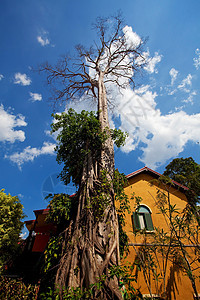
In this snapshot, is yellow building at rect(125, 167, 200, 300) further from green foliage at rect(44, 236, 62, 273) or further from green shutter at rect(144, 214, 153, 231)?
green foliage at rect(44, 236, 62, 273)

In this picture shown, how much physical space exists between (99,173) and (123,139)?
89.1 inches

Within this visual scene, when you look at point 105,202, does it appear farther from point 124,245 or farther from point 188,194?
point 188,194

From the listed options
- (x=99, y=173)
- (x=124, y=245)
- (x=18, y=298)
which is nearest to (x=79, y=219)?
(x=99, y=173)

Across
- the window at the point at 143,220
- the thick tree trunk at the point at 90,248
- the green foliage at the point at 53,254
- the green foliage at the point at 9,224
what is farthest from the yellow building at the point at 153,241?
the green foliage at the point at 53,254

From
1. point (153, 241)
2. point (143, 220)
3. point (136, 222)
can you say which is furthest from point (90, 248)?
point (143, 220)

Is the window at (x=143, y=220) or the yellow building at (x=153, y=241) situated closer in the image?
the yellow building at (x=153, y=241)

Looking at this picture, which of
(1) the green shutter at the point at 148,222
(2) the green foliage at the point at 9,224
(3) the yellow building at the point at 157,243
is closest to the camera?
(3) the yellow building at the point at 157,243

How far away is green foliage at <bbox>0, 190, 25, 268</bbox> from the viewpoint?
17.9 feet

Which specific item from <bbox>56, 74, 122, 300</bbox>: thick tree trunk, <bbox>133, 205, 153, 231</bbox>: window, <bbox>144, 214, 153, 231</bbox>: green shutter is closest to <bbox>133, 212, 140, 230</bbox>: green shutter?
<bbox>133, 205, 153, 231</bbox>: window

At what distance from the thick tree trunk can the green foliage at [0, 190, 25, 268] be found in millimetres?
3665

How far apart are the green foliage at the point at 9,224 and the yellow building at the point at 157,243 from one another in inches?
178

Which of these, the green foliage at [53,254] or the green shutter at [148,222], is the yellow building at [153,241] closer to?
the green shutter at [148,222]

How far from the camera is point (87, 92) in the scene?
11.4 meters

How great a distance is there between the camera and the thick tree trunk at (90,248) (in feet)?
8.87
